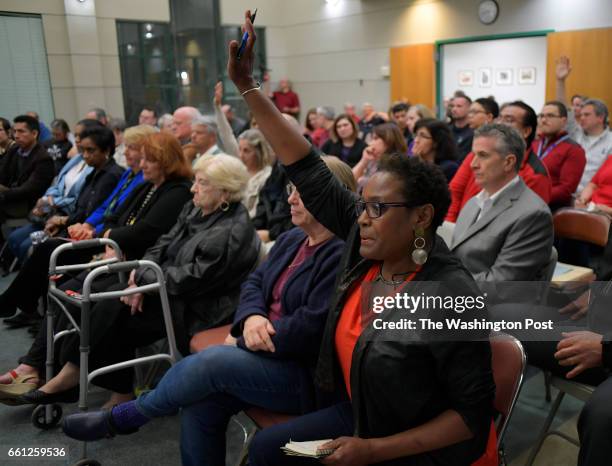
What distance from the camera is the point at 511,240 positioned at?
2316mm

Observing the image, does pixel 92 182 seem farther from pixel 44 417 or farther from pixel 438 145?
pixel 438 145

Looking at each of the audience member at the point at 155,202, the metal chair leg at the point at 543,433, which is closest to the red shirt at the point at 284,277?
the metal chair leg at the point at 543,433

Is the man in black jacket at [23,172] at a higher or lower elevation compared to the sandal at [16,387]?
higher

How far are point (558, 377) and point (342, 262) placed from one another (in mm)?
879

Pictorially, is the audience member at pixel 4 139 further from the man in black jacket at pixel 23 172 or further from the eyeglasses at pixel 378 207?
the eyeglasses at pixel 378 207

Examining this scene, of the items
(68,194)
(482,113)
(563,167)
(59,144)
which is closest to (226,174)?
(68,194)

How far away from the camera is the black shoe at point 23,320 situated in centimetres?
390

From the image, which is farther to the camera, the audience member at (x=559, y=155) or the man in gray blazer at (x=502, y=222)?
the audience member at (x=559, y=155)

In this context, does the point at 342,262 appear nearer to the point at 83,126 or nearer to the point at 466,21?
the point at 83,126

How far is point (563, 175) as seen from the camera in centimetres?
434

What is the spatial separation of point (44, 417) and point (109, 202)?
166cm

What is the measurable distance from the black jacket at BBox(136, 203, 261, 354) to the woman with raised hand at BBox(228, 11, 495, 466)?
0.85 meters

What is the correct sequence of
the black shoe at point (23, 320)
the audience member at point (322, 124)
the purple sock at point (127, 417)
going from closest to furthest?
the purple sock at point (127, 417) → the black shoe at point (23, 320) → the audience member at point (322, 124)

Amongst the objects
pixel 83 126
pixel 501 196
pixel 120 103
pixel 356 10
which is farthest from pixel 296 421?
pixel 356 10
